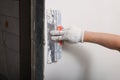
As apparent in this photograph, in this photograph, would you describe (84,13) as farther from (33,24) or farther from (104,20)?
(33,24)

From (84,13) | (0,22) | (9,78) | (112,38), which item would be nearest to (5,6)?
(0,22)

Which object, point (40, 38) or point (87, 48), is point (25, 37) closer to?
point (40, 38)

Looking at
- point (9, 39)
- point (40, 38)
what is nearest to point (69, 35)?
point (40, 38)

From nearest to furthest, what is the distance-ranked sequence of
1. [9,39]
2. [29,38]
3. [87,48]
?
[29,38], [87,48], [9,39]

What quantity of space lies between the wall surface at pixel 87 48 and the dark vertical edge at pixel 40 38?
56 mm

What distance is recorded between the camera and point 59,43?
877 millimetres

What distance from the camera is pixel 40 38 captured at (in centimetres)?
78

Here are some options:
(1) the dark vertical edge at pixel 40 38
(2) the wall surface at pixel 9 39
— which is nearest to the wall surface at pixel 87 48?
(1) the dark vertical edge at pixel 40 38

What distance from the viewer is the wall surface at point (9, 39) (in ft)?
5.60

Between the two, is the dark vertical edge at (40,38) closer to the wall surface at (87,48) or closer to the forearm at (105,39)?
the wall surface at (87,48)

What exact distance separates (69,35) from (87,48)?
0.22 m

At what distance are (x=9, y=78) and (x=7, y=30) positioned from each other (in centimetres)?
53

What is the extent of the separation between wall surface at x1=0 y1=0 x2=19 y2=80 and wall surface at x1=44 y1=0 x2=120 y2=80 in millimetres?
869

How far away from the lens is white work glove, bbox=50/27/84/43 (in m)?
0.83
